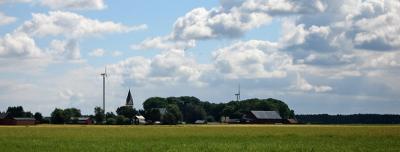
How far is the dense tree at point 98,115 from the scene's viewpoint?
193925mm

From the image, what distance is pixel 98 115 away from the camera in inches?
7697

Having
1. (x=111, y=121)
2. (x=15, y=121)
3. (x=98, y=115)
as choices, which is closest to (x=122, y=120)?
(x=111, y=121)

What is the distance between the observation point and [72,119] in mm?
198750

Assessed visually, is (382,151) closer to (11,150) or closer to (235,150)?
(235,150)

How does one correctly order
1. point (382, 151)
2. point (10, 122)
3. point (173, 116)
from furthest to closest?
point (173, 116) < point (10, 122) < point (382, 151)

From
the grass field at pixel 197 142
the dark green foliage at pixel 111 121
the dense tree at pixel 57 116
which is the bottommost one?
the grass field at pixel 197 142

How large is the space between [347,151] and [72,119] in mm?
160816

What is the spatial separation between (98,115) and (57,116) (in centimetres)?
1393

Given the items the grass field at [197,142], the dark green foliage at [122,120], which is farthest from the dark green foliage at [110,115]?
the grass field at [197,142]

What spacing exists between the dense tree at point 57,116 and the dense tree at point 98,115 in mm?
11541

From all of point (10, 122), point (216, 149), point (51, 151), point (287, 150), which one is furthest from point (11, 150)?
point (10, 122)

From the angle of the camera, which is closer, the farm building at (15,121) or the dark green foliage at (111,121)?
the farm building at (15,121)

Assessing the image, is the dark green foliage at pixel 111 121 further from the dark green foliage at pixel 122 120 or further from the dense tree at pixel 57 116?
the dense tree at pixel 57 116

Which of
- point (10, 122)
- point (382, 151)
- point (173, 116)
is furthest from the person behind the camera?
point (173, 116)
